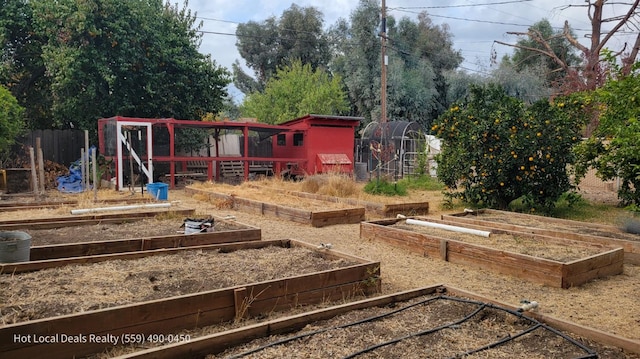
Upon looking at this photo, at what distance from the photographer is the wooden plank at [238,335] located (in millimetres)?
2640

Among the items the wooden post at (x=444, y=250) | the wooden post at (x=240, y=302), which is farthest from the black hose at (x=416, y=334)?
the wooden post at (x=444, y=250)

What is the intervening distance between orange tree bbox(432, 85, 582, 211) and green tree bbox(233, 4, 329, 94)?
26.0 metres

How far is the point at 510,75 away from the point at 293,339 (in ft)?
96.0

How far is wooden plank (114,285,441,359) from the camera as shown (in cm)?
264

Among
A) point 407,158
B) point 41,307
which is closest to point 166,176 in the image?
point 407,158

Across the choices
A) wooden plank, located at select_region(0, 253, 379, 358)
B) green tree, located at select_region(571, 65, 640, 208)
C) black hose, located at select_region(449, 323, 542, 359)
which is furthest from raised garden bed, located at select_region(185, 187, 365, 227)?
black hose, located at select_region(449, 323, 542, 359)

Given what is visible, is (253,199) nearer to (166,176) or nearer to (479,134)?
(479,134)

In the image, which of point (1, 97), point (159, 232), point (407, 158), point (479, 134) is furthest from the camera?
point (407, 158)

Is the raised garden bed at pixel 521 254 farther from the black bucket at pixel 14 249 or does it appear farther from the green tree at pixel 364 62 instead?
the green tree at pixel 364 62

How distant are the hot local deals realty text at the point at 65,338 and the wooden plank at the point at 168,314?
18 millimetres

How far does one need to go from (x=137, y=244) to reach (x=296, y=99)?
2190 centimetres

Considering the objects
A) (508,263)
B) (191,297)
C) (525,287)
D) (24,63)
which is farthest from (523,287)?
(24,63)

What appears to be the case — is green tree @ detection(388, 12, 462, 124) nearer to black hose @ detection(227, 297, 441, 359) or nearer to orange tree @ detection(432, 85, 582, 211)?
orange tree @ detection(432, 85, 582, 211)

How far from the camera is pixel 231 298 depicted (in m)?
3.51
